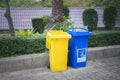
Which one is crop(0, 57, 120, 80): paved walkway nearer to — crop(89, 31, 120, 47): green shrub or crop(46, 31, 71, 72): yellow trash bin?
crop(46, 31, 71, 72): yellow trash bin

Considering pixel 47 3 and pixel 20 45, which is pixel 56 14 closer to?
pixel 20 45

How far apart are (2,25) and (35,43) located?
1017cm

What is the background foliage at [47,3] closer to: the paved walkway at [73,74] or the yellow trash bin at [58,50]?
the paved walkway at [73,74]

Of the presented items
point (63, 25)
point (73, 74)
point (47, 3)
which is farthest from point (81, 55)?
point (47, 3)

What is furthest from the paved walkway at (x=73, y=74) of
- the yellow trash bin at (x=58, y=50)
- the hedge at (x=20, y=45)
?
the hedge at (x=20, y=45)

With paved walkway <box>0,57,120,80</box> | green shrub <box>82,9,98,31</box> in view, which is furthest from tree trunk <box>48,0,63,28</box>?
green shrub <box>82,9,98,31</box>

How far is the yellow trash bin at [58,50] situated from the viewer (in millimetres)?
6078

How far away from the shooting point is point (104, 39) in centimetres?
798

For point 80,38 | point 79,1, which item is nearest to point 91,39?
point 80,38

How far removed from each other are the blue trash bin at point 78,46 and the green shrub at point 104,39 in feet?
4.04

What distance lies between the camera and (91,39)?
25.3 feet

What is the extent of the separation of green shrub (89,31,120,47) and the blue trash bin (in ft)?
4.04

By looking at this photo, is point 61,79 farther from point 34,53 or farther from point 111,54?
point 111,54

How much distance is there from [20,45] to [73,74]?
1.88m
